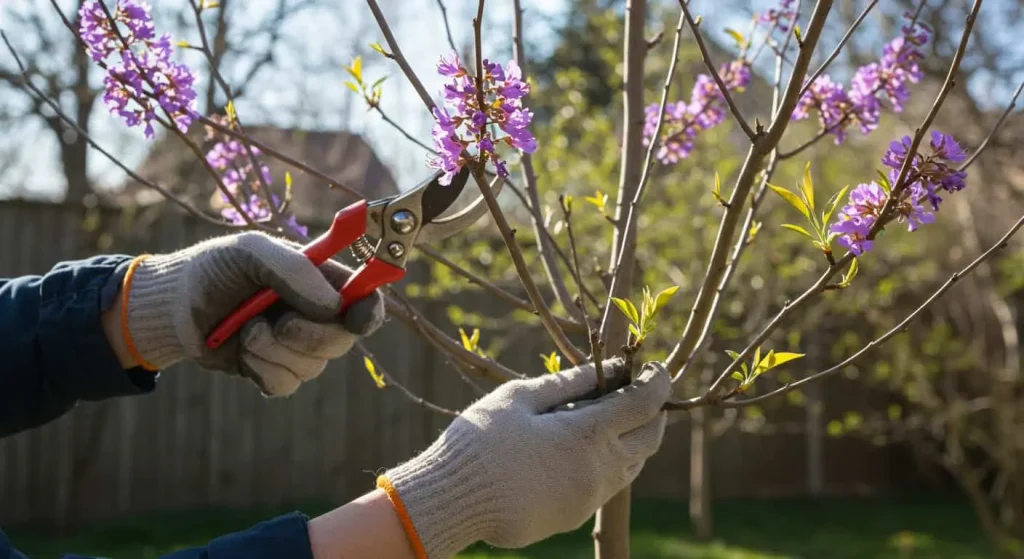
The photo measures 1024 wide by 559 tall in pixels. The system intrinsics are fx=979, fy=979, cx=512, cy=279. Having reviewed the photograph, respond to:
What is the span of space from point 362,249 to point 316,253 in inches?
3.5

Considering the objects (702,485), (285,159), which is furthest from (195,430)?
(285,159)

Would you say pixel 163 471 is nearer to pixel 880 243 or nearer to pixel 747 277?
pixel 747 277

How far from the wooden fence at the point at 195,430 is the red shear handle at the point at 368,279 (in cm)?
468

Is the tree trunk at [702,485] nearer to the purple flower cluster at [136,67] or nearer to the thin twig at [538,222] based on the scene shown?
the thin twig at [538,222]

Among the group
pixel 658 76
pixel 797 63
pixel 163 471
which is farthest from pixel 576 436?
pixel 658 76

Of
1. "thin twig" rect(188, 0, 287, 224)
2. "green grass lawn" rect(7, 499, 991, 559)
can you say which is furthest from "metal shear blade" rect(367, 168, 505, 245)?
"green grass lawn" rect(7, 499, 991, 559)

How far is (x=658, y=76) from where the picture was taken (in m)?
8.90

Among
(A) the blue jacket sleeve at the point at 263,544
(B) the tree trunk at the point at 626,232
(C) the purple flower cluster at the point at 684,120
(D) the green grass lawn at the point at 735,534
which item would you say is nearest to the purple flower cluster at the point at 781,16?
(C) the purple flower cluster at the point at 684,120

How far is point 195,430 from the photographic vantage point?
7.05m

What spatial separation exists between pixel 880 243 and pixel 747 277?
1.54 m

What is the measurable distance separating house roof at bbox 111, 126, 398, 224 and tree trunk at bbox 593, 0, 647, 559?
3.93 m

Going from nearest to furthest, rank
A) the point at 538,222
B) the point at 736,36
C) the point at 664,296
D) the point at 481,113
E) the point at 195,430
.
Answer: the point at 481,113 < the point at 664,296 < the point at 538,222 < the point at 736,36 < the point at 195,430

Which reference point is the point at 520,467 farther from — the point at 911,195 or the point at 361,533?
the point at 911,195

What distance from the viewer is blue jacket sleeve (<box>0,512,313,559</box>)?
1328mm
